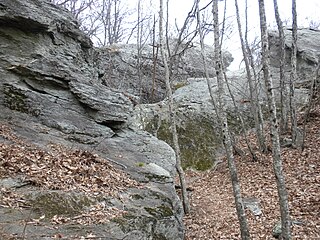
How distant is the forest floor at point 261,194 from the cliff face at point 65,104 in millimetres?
1618

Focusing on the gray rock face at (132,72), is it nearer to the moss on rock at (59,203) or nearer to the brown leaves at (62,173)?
the brown leaves at (62,173)

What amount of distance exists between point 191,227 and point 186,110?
953cm

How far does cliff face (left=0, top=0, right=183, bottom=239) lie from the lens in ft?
28.3

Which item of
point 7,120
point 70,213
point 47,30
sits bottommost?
point 70,213

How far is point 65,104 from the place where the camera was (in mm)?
10242

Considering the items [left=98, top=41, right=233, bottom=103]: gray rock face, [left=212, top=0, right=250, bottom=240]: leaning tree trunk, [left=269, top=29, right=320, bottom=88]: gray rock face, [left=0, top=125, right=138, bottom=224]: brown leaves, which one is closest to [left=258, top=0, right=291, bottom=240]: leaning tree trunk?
[left=212, top=0, right=250, bottom=240]: leaning tree trunk

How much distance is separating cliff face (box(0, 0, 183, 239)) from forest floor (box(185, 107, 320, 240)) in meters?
1.62

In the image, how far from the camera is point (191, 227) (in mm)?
9422

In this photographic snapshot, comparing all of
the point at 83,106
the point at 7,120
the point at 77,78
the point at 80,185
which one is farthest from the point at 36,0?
the point at 80,185

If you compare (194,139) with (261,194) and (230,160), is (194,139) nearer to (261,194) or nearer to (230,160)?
(261,194)

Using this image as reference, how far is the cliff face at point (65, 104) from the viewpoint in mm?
8625

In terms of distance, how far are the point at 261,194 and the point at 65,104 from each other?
262 inches

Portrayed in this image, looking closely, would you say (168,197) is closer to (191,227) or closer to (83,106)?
(191,227)

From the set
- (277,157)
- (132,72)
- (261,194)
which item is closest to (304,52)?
(132,72)
